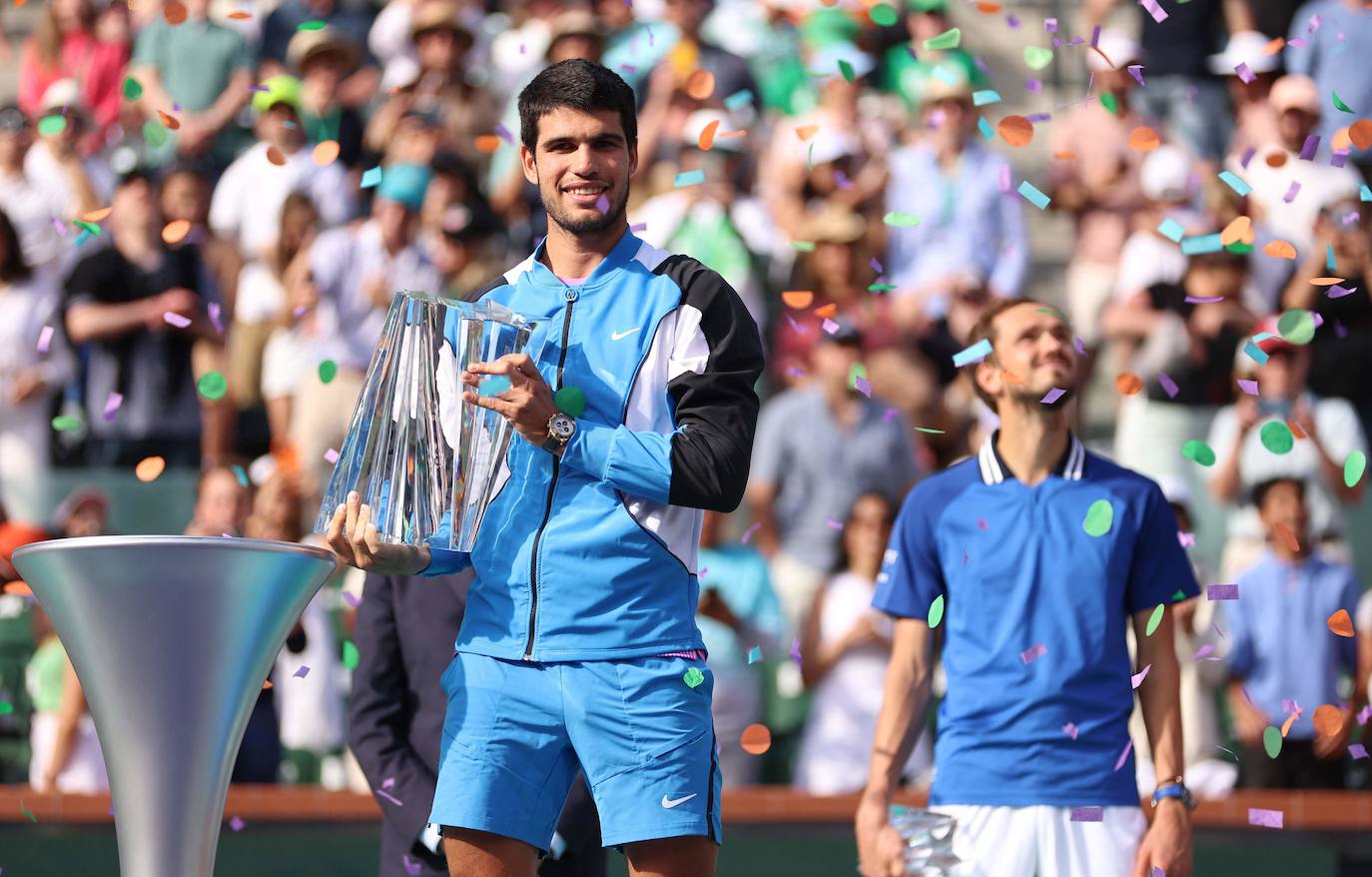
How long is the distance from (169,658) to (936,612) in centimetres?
202

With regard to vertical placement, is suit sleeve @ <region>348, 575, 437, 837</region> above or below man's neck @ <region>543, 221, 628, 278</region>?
below

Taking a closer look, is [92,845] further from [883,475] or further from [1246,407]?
[1246,407]

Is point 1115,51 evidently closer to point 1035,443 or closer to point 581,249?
point 1035,443

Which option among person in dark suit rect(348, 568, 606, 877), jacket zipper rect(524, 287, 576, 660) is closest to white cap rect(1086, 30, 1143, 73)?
person in dark suit rect(348, 568, 606, 877)

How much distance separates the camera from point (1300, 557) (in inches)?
290

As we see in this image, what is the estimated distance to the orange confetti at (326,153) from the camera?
359 inches

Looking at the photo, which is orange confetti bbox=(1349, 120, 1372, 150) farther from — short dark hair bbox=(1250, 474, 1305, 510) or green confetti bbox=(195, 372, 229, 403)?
green confetti bbox=(195, 372, 229, 403)

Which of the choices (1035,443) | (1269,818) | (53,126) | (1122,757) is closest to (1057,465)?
(1035,443)

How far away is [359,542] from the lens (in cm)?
353

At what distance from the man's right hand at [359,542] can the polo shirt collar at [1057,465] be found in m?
1.68

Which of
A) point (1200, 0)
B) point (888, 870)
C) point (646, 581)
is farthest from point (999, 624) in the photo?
point (1200, 0)

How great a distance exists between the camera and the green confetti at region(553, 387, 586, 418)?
12.1ft

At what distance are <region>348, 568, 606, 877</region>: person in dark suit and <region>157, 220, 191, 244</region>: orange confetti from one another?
13.5ft

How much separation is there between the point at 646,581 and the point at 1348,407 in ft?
17.8
